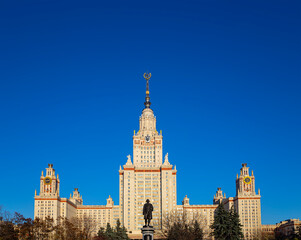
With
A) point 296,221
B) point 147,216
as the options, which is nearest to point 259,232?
point 296,221

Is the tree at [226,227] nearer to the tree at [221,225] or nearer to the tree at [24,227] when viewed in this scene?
the tree at [221,225]

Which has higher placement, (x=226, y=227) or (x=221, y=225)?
(x=221, y=225)

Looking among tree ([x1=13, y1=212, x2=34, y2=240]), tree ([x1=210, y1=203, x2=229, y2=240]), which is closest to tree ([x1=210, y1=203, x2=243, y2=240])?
tree ([x1=210, y1=203, x2=229, y2=240])

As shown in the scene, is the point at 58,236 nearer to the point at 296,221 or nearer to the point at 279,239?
the point at 279,239

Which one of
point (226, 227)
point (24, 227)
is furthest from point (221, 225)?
point (24, 227)

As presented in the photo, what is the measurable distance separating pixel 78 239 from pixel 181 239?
92.1 ft

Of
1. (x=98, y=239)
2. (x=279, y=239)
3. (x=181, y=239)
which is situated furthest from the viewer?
(x=279, y=239)

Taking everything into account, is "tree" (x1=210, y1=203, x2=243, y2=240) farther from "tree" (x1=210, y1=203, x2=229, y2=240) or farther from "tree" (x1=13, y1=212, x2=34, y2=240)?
"tree" (x1=13, y1=212, x2=34, y2=240)

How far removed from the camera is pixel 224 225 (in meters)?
104

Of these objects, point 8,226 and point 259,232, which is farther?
point 259,232

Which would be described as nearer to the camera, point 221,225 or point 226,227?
point 221,225

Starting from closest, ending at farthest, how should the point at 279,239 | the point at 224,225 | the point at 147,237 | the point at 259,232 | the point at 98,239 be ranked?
the point at 147,237 < the point at 224,225 < the point at 98,239 < the point at 279,239 < the point at 259,232

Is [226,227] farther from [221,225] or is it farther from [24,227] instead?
[24,227]

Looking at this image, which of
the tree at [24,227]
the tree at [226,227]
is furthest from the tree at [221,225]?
the tree at [24,227]
